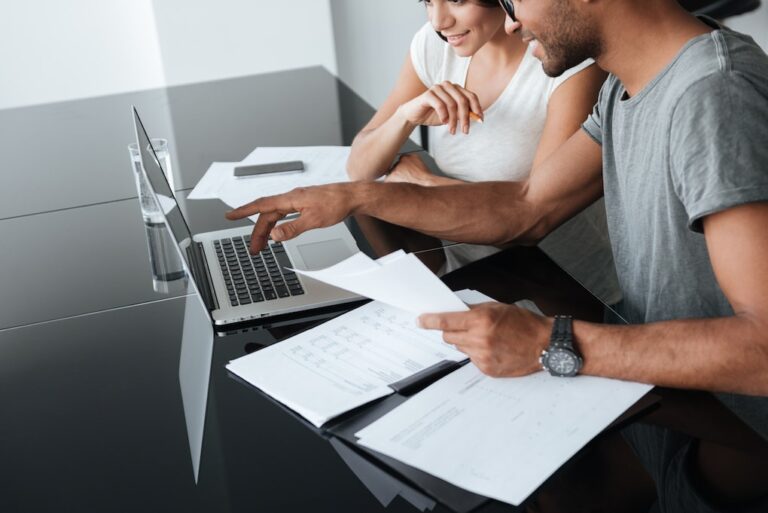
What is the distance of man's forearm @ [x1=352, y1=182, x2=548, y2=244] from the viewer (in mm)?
1551

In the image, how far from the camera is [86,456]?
1.01m

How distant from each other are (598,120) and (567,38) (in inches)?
9.6

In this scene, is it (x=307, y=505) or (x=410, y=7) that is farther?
(x=410, y=7)

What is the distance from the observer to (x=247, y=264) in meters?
1.46

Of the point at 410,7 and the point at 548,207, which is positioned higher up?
the point at 410,7

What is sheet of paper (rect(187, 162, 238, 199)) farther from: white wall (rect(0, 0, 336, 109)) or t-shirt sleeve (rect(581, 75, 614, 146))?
white wall (rect(0, 0, 336, 109))

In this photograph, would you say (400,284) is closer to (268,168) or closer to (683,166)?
(683,166)

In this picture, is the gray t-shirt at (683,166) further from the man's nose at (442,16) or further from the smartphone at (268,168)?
the smartphone at (268,168)

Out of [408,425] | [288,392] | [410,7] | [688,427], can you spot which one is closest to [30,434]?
[288,392]

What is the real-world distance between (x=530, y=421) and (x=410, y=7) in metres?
3.40

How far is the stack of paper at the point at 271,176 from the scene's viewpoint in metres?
1.85

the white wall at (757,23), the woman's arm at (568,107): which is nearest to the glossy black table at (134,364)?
the woman's arm at (568,107)

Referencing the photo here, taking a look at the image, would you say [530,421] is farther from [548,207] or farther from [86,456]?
[548,207]

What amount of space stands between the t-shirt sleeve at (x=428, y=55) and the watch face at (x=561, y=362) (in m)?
1.19
